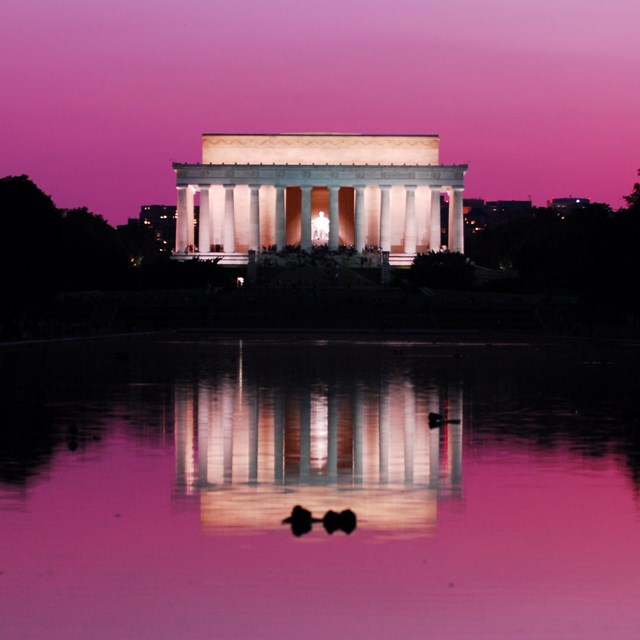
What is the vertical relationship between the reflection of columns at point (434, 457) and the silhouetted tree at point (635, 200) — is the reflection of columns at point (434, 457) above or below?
below

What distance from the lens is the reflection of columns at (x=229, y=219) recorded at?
14225cm

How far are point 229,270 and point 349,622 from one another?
113 metres

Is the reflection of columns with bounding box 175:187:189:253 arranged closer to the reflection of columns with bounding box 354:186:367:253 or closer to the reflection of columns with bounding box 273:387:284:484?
the reflection of columns with bounding box 354:186:367:253

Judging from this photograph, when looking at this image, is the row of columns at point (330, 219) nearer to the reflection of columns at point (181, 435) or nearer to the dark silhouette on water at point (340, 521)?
the reflection of columns at point (181, 435)

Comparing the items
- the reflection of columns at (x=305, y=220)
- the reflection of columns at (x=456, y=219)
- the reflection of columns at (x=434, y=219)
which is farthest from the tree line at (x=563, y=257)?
the reflection of columns at (x=305, y=220)

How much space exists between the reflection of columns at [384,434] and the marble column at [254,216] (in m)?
105

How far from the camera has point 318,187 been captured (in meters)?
148

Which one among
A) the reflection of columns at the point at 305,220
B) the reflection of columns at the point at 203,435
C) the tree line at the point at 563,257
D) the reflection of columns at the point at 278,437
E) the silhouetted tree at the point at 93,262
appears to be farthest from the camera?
the reflection of columns at the point at 305,220

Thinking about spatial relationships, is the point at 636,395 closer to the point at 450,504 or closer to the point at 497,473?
the point at 497,473

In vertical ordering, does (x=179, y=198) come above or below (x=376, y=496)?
above

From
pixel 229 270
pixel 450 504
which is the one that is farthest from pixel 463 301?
pixel 450 504

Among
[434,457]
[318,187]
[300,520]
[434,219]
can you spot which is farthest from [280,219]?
[300,520]

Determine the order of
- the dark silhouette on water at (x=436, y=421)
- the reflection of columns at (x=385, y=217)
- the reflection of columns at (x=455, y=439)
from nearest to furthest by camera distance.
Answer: the reflection of columns at (x=455, y=439) < the dark silhouette on water at (x=436, y=421) < the reflection of columns at (x=385, y=217)

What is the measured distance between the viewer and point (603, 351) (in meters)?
65.8
